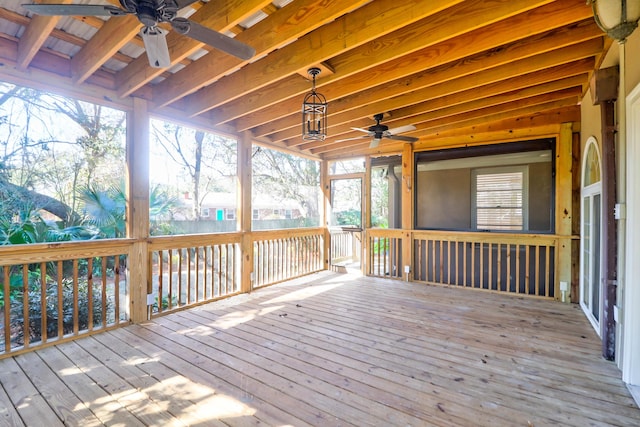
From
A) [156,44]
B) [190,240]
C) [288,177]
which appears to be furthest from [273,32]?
[288,177]

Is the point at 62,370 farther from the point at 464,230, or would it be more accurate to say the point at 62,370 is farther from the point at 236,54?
the point at 464,230

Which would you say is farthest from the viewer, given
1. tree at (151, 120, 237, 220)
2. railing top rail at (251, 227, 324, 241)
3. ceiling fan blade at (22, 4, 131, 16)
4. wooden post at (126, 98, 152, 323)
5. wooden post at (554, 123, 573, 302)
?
railing top rail at (251, 227, 324, 241)

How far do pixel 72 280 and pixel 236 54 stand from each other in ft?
9.94

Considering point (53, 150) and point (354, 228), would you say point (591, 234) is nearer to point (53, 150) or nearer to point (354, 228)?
point (354, 228)

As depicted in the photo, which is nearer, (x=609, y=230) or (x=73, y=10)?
(x=73, y=10)

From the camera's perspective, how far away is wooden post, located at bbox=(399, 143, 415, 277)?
548cm

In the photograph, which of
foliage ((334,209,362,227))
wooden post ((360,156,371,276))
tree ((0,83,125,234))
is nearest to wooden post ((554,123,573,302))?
wooden post ((360,156,371,276))

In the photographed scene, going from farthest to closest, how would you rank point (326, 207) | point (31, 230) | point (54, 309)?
point (326, 207) < point (54, 309) < point (31, 230)

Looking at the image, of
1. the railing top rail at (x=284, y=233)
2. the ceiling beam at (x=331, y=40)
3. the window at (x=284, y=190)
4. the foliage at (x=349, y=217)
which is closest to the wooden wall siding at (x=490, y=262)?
the foliage at (x=349, y=217)

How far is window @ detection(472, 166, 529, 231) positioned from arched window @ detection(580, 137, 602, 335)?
0.92 m

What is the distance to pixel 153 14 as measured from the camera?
62.0 inches

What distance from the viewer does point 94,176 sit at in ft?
10.8

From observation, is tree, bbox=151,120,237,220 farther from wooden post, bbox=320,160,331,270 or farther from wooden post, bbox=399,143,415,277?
wooden post, bbox=399,143,415,277

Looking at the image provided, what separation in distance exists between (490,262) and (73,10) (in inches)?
216
